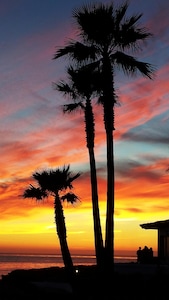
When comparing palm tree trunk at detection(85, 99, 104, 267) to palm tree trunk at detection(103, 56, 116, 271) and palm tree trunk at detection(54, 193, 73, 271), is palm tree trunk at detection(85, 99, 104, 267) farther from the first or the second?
palm tree trunk at detection(54, 193, 73, 271)

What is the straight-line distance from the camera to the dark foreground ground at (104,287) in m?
27.8

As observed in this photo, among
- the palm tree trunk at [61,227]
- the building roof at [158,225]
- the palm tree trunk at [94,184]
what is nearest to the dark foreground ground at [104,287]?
the palm tree trunk at [94,184]

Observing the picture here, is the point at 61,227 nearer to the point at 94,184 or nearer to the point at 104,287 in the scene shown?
the point at 94,184

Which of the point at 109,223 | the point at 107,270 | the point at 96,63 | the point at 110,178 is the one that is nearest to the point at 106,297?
the point at 107,270

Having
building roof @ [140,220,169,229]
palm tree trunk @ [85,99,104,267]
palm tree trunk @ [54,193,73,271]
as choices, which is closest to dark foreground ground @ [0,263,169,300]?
palm tree trunk @ [85,99,104,267]

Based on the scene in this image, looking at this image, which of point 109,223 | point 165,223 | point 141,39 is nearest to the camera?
point 109,223

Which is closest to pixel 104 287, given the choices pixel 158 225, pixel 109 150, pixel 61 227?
pixel 61 227

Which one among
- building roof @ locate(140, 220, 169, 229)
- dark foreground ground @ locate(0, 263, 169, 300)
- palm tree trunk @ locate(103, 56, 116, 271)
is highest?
palm tree trunk @ locate(103, 56, 116, 271)

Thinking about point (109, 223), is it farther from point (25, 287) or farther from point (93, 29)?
point (93, 29)

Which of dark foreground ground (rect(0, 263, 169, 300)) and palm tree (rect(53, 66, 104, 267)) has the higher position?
palm tree (rect(53, 66, 104, 267))

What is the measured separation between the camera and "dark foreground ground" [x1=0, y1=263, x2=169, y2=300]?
91.0 ft

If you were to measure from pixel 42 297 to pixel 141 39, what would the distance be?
48.8ft

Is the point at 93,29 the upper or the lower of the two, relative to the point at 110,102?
upper

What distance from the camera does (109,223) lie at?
28.9 metres
